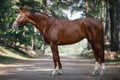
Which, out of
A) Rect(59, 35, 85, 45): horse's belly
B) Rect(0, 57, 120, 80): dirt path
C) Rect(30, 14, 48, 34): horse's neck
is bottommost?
Rect(0, 57, 120, 80): dirt path

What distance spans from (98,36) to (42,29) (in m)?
2.16

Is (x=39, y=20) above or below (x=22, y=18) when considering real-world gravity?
below

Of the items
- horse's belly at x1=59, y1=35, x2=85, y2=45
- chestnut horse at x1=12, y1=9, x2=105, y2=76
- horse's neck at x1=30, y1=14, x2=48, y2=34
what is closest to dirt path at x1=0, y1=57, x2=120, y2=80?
chestnut horse at x1=12, y1=9, x2=105, y2=76

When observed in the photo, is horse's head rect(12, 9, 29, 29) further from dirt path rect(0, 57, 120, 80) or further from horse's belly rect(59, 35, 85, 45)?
dirt path rect(0, 57, 120, 80)

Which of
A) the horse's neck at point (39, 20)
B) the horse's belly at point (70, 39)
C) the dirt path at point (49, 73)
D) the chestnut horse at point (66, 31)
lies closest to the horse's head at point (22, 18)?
the chestnut horse at point (66, 31)

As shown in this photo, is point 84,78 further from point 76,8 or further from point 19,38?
point 76,8

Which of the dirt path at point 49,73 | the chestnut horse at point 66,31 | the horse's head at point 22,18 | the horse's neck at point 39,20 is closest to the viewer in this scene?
Result: the dirt path at point 49,73

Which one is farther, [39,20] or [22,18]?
[39,20]

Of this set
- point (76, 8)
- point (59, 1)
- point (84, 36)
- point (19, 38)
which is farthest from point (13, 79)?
point (76, 8)

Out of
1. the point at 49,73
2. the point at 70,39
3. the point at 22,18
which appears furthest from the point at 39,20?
the point at 49,73

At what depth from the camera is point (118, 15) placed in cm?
3008

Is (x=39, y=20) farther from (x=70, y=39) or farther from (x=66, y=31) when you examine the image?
(x=70, y=39)

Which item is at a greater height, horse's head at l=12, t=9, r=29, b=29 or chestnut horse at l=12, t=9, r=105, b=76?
horse's head at l=12, t=9, r=29, b=29

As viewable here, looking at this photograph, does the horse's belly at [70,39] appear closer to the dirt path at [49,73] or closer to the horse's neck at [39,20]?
the horse's neck at [39,20]
